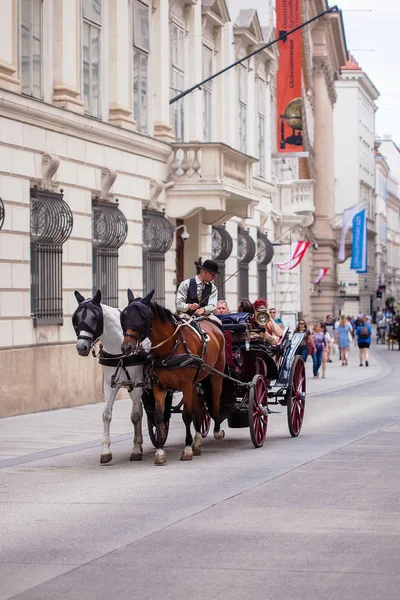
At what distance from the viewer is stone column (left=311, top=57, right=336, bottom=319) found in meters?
69.4

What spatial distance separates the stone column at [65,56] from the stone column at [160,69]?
5009 mm

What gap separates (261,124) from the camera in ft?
126

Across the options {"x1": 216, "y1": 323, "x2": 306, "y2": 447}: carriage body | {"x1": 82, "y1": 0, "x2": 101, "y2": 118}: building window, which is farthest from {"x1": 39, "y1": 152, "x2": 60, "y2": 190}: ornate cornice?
{"x1": 216, "y1": 323, "x2": 306, "y2": 447}: carriage body

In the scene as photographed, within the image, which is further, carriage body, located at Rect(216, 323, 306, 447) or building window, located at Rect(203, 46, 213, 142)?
building window, located at Rect(203, 46, 213, 142)

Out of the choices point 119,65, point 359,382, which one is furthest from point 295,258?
point 119,65

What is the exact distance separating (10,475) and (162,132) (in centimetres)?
1579

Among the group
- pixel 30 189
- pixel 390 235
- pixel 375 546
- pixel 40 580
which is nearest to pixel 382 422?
pixel 30 189

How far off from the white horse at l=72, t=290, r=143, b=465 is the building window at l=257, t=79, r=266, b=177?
24978mm

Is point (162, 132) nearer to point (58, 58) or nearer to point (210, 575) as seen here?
point (58, 58)

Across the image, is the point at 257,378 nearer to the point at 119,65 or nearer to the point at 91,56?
the point at 91,56

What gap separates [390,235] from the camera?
140m

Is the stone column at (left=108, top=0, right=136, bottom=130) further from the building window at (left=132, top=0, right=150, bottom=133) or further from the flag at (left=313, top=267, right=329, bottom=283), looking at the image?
the flag at (left=313, top=267, right=329, bottom=283)

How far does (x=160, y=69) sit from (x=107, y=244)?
5359 millimetres

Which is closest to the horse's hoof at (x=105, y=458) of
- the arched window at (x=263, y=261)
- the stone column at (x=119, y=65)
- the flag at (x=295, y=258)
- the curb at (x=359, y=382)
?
the stone column at (x=119, y=65)
